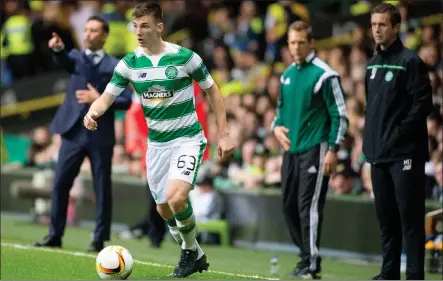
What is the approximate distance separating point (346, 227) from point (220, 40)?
24.9 feet

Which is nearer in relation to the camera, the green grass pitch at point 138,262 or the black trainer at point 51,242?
the green grass pitch at point 138,262

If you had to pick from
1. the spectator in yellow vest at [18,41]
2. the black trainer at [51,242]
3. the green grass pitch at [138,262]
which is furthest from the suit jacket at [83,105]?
the spectator in yellow vest at [18,41]

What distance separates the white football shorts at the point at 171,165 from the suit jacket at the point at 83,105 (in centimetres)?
257

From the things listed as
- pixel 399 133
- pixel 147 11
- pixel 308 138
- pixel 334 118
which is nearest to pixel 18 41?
pixel 308 138

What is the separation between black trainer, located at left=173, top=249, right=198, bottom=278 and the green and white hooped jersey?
95 centimetres

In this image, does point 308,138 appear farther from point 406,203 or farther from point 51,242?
point 51,242

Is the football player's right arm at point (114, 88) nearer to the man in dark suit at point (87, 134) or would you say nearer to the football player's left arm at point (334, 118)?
the football player's left arm at point (334, 118)

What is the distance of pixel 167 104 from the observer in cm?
930

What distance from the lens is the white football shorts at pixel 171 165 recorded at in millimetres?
9195

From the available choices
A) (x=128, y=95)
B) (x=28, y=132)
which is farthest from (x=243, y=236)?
(x=28, y=132)

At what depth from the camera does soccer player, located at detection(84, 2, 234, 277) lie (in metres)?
9.24

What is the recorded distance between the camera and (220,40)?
67.1 feet

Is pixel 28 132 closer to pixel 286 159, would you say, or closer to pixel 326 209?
pixel 326 209

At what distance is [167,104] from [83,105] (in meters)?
2.87
